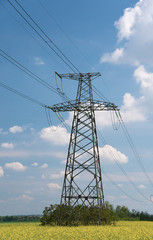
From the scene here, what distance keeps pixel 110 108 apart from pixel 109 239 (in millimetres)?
23308

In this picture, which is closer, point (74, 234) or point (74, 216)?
point (74, 234)

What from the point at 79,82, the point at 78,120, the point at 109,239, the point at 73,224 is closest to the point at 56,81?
the point at 79,82

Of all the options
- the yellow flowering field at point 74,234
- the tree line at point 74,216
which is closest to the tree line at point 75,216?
the tree line at point 74,216

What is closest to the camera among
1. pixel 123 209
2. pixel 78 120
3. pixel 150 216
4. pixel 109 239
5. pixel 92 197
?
pixel 109 239

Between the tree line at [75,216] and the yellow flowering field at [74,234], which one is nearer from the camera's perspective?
the yellow flowering field at [74,234]

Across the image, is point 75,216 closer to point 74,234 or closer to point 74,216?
point 74,216

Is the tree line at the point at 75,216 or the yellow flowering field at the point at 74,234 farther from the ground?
the tree line at the point at 75,216

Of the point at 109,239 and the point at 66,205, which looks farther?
the point at 66,205

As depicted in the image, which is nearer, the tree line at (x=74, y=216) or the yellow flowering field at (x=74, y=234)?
the yellow flowering field at (x=74, y=234)

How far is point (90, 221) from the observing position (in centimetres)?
4181

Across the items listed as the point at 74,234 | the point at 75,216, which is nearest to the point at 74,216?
the point at 75,216

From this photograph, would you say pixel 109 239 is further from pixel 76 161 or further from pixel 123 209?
pixel 123 209

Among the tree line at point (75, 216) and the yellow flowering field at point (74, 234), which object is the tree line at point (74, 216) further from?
the yellow flowering field at point (74, 234)

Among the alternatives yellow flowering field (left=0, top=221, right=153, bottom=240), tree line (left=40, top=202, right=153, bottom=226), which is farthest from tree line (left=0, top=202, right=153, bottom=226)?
yellow flowering field (left=0, top=221, right=153, bottom=240)
